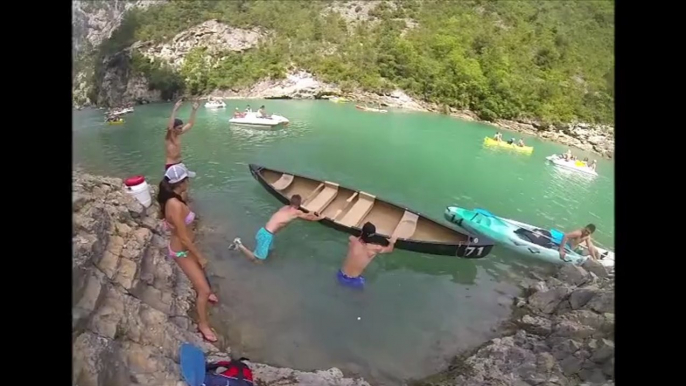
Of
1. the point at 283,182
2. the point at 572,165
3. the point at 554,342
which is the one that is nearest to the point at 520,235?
the point at 572,165

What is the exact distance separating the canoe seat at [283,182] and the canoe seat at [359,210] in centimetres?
41

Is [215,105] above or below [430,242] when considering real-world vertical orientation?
above

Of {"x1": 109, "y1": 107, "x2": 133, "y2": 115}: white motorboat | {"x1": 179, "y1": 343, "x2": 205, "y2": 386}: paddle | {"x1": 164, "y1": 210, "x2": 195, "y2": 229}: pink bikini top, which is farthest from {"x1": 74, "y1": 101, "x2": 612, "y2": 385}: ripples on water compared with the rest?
{"x1": 179, "y1": 343, "x2": 205, "y2": 386}: paddle

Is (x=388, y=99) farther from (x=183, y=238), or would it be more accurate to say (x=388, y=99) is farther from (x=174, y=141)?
(x=183, y=238)

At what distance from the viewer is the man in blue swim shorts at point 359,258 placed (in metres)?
2.84

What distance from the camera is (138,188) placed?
116 inches

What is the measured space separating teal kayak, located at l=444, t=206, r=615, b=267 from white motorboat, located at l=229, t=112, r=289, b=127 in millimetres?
1225

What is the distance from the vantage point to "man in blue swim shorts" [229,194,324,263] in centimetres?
293

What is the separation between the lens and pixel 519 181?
309 centimetres

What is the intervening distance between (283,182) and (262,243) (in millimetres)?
390

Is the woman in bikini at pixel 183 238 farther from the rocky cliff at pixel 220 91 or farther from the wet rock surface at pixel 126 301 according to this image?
the rocky cliff at pixel 220 91

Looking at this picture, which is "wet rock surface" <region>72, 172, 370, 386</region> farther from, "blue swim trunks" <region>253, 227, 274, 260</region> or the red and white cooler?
"blue swim trunks" <region>253, 227, 274, 260</region>
